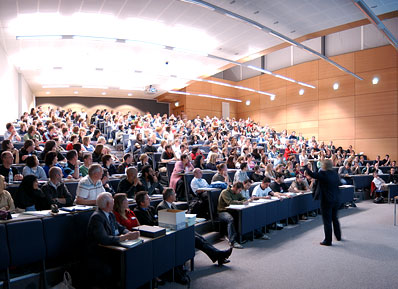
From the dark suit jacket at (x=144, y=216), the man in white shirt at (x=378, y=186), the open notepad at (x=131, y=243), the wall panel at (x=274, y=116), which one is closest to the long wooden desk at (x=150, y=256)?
the open notepad at (x=131, y=243)

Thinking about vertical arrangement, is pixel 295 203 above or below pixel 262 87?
below

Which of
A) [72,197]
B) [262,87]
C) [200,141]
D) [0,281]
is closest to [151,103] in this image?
[262,87]

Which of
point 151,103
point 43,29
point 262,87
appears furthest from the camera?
point 151,103

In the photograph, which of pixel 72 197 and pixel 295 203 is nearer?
pixel 72 197

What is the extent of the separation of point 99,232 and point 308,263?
2594mm

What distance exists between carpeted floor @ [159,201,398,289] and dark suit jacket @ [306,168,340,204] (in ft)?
2.24

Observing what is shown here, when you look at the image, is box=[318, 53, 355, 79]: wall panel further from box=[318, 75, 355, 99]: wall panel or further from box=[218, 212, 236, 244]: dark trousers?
box=[218, 212, 236, 244]: dark trousers

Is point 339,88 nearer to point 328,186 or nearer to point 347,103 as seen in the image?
point 347,103

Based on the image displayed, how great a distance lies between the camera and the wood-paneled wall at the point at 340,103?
1322 cm

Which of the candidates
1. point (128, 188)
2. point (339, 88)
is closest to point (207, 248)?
point (128, 188)

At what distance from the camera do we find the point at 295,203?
20.4 feet

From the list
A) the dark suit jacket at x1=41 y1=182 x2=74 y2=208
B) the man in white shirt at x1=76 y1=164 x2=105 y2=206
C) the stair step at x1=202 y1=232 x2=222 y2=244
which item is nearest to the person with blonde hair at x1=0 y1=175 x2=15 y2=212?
the dark suit jacket at x1=41 y1=182 x2=74 y2=208

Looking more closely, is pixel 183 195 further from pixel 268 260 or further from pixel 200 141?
pixel 200 141

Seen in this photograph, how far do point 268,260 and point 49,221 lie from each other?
8.69 ft
